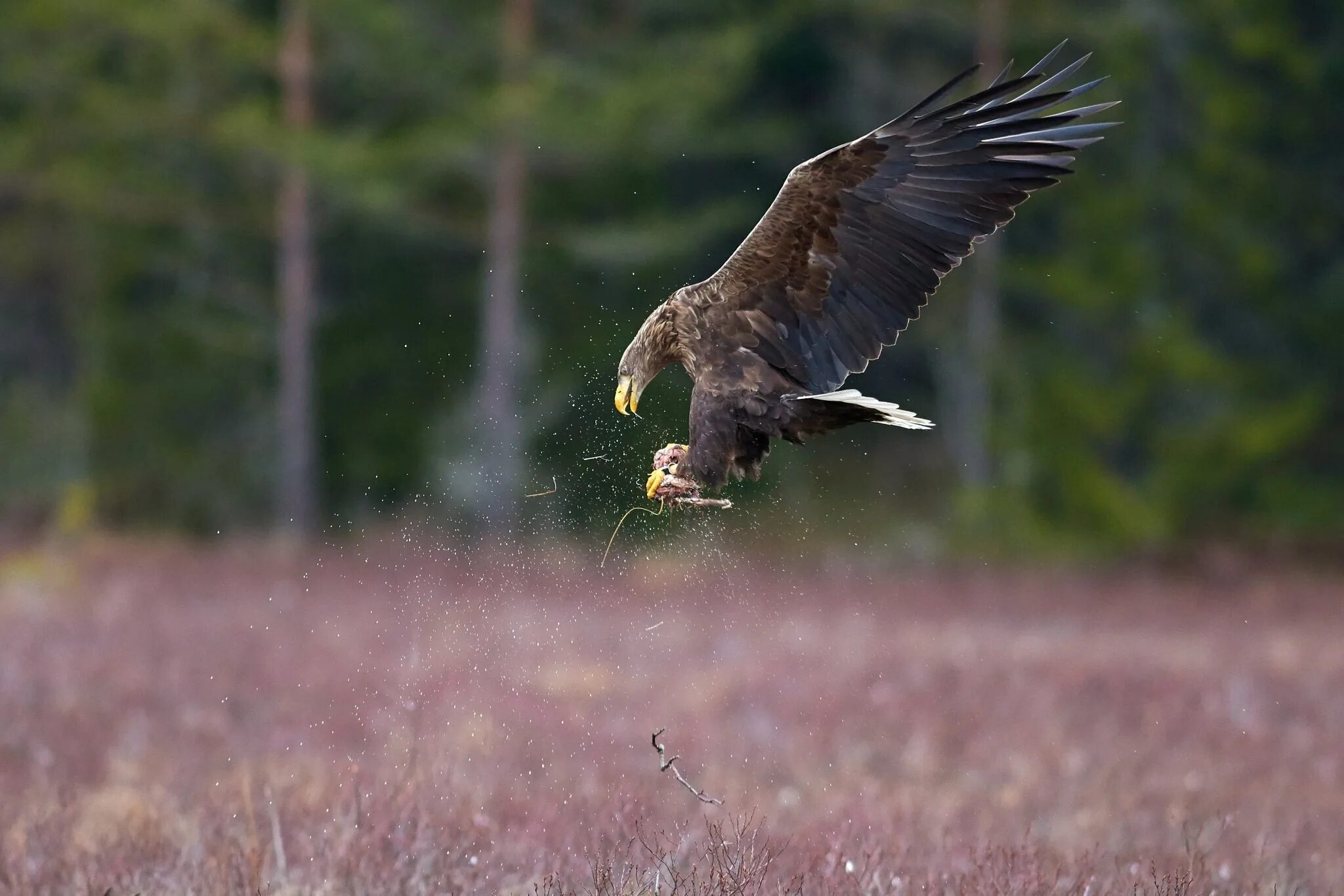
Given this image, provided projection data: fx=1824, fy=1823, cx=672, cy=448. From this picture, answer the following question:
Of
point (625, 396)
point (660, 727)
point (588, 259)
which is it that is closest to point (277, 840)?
point (625, 396)

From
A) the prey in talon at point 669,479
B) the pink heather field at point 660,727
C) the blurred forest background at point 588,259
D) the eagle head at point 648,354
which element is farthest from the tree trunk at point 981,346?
the prey in talon at point 669,479

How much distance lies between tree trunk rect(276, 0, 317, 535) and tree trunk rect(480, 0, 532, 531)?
2.01m

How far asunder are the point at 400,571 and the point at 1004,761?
10023 mm

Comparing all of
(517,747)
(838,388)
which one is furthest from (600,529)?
(838,388)

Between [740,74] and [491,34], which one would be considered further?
[740,74]

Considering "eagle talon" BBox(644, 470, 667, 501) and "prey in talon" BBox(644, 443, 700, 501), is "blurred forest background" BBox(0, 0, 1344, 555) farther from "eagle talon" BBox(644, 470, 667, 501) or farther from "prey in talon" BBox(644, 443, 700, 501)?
"eagle talon" BBox(644, 470, 667, 501)

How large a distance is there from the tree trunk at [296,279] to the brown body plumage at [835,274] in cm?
1422

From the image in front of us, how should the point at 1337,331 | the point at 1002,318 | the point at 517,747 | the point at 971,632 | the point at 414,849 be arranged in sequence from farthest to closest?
the point at 1002,318 → the point at 1337,331 → the point at 971,632 → the point at 517,747 → the point at 414,849

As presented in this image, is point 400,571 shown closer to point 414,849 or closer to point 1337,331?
point 1337,331

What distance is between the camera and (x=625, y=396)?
5.38 metres

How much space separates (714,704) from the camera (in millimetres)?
11094

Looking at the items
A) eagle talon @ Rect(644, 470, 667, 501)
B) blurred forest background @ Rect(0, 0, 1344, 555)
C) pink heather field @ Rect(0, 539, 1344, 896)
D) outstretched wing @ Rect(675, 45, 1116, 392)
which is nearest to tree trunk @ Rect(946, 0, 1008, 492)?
blurred forest background @ Rect(0, 0, 1344, 555)

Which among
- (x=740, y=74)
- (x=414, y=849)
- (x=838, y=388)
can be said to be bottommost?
(x=414, y=849)

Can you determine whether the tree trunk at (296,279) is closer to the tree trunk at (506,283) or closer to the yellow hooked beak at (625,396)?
the tree trunk at (506,283)
